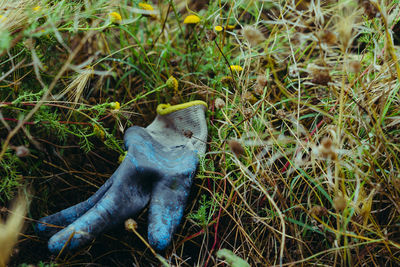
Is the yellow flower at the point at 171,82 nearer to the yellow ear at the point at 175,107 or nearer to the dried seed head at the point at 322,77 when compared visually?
the yellow ear at the point at 175,107

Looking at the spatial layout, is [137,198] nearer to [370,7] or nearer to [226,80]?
[226,80]

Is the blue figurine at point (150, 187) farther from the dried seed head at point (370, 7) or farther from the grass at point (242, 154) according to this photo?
the dried seed head at point (370, 7)

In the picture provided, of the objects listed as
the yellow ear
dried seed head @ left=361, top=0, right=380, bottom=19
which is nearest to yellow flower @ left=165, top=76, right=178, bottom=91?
the yellow ear

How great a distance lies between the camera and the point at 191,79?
4.81ft

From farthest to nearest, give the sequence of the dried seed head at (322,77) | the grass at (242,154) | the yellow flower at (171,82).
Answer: the yellow flower at (171,82) → the grass at (242,154) → the dried seed head at (322,77)

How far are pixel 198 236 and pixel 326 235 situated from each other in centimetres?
45

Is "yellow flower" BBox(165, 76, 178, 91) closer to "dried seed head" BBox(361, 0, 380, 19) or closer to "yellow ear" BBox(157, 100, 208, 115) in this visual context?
"yellow ear" BBox(157, 100, 208, 115)

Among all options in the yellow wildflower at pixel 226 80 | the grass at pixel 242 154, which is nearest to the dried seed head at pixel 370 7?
the grass at pixel 242 154

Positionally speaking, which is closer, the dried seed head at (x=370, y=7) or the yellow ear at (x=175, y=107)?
the dried seed head at (x=370, y=7)

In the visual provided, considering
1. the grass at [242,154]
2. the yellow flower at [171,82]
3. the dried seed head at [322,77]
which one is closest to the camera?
the dried seed head at [322,77]

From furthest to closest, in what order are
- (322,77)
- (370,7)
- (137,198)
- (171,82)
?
(171,82) → (137,198) → (370,7) → (322,77)

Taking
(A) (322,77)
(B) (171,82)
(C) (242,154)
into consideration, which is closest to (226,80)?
(B) (171,82)

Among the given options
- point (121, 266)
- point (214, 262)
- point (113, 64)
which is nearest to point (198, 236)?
point (214, 262)

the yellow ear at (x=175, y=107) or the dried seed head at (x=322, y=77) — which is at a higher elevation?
the dried seed head at (x=322, y=77)
